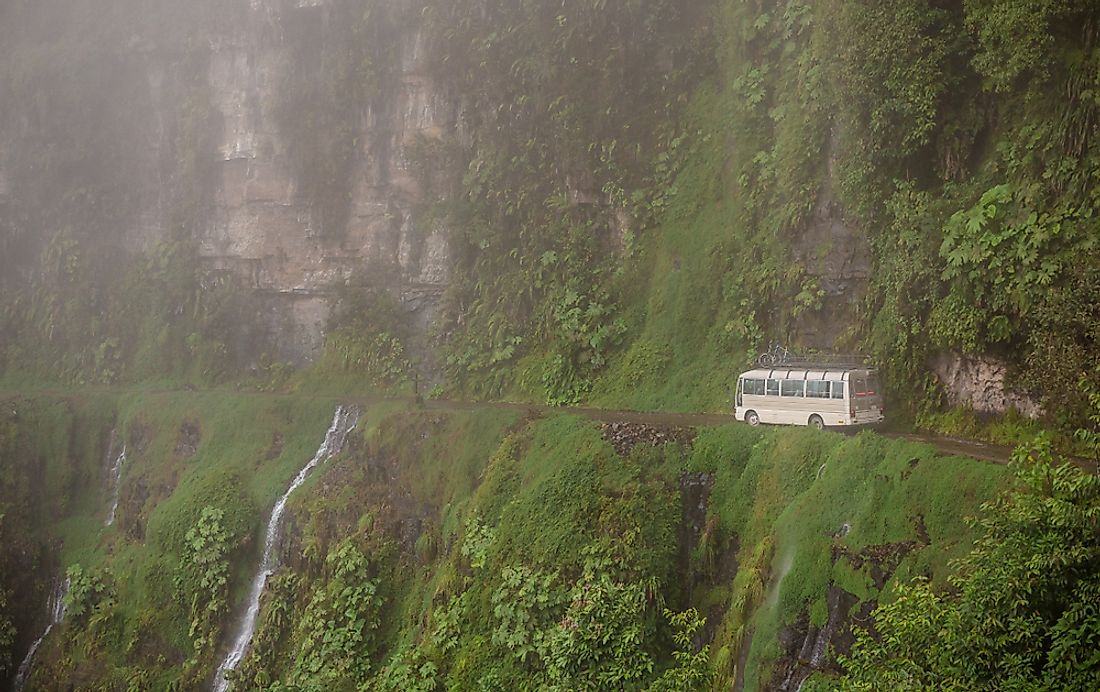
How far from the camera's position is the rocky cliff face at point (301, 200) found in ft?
113

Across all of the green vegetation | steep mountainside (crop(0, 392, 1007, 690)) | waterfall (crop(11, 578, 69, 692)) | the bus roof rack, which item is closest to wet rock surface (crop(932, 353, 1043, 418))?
the green vegetation

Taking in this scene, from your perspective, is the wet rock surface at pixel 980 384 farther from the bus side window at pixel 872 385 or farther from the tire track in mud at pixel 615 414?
the bus side window at pixel 872 385

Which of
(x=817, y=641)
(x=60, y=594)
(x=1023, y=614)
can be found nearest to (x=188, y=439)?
(x=60, y=594)

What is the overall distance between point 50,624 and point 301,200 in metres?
18.1

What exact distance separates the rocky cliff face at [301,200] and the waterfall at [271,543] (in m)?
6.36

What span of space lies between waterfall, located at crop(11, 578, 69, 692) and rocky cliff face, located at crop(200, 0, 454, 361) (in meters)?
11.9

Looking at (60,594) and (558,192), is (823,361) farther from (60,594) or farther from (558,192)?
(60,594)

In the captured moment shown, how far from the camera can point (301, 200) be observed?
37.1 meters

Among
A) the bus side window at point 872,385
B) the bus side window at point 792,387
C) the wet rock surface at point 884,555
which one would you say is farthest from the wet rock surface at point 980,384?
the wet rock surface at point 884,555

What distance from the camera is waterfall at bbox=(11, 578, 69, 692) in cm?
2788

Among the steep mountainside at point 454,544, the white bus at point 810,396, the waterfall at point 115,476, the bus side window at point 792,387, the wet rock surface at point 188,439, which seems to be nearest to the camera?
the steep mountainside at point 454,544

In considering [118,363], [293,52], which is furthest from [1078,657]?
[118,363]

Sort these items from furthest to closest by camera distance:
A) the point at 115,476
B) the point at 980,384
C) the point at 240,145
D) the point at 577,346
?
1. the point at 240,145
2. the point at 115,476
3. the point at 577,346
4. the point at 980,384

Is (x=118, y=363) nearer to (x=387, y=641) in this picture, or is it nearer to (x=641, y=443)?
(x=387, y=641)
